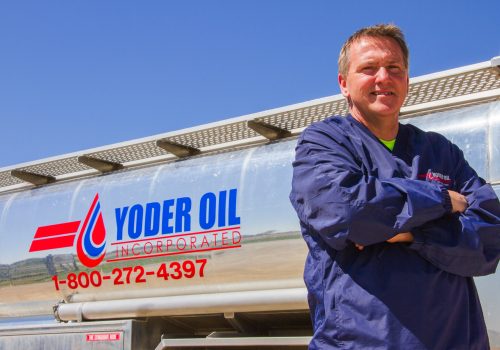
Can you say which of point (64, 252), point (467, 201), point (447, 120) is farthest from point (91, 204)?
point (467, 201)

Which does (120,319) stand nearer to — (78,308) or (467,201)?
(78,308)

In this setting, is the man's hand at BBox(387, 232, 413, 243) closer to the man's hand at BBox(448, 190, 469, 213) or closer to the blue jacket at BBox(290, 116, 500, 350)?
the blue jacket at BBox(290, 116, 500, 350)

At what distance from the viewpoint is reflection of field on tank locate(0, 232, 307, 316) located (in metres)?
4.32

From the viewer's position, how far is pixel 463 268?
2340 millimetres

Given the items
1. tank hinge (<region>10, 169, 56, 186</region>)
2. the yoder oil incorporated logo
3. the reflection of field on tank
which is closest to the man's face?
the reflection of field on tank

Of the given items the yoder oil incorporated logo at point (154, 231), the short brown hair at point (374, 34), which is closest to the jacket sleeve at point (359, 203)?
the short brown hair at point (374, 34)

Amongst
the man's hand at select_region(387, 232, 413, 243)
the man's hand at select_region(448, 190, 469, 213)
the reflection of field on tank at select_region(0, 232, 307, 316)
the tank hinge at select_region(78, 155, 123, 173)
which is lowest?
the reflection of field on tank at select_region(0, 232, 307, 316)

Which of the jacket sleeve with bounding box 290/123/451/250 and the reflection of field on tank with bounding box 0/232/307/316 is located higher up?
the jacket sleeve with bounding box 290/123/451/250

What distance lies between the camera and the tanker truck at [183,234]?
4160 mm

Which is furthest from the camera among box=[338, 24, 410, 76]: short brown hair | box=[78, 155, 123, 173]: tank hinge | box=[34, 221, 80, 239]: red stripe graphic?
box=[78, 155, 123, 173]: tank hinge

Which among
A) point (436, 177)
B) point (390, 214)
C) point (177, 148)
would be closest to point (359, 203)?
point (390, 214)

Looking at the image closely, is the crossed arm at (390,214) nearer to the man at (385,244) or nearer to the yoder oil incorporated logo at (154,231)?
the man at (385,244)

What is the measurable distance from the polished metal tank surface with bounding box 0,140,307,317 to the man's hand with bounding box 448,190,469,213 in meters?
1.84

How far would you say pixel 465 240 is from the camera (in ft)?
7.65
